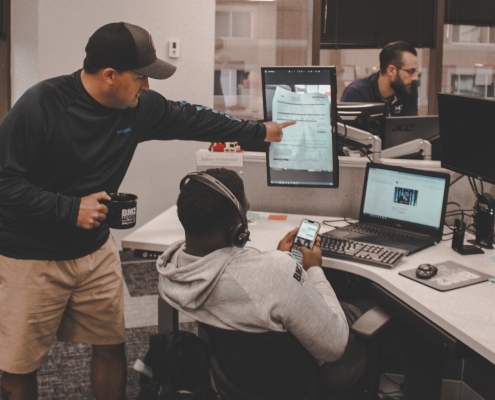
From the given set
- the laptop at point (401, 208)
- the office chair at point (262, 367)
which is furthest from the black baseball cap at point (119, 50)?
the laptop at point (401, 208)

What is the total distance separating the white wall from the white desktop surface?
165 centimetres

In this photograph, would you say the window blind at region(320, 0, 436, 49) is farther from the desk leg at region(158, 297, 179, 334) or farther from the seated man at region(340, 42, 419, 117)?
the desk leg at region(158, 297, 179, 334)

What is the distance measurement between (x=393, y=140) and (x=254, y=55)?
2259 millimetres

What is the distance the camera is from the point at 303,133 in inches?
98.0

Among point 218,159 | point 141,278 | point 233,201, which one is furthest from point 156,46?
point 233,201

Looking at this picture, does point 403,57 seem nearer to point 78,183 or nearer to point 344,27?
point 344,27

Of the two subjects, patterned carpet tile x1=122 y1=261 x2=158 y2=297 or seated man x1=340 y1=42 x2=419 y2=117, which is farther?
seated man x1=340 y1=42 x2=419 y2=117

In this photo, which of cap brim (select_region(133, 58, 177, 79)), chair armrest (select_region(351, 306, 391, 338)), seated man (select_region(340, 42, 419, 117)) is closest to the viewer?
chair armrest (select_region(351, 306, 391, 338))

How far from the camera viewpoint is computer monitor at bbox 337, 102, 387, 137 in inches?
110

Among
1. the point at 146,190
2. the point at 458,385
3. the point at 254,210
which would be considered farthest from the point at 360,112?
the point at 146,190

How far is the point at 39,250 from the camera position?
1.83 m

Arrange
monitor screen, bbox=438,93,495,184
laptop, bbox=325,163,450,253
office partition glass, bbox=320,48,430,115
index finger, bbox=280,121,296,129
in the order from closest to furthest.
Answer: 1. monitor screen, bbox=438,93,495,184
2. laptop, bbox=325,163,450,253
3. index finger, bbox=280,121,296,129
4. office partition glass, bbox=320,48,430,115

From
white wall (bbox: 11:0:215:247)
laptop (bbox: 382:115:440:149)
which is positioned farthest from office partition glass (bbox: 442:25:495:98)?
laptop (bbox: 382:115:440:149)

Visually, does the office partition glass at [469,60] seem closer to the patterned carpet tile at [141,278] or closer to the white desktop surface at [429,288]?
the patterned carpet tile at [141,278]
